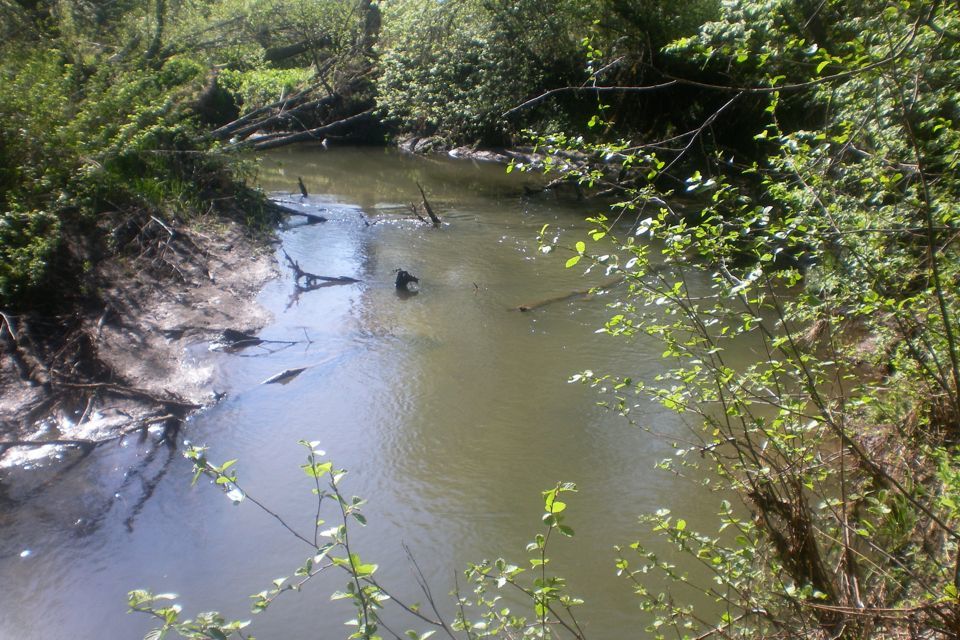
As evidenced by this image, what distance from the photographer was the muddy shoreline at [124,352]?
652cm

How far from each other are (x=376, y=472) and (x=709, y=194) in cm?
657

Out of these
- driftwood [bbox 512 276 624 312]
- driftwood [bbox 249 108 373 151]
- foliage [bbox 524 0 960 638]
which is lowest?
driftwood [bbox 512 276 624 312]

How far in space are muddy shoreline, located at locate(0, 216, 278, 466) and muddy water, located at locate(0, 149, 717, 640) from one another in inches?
11.2

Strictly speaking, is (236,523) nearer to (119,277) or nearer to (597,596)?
(597,596)

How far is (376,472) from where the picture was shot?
5914 millimetres

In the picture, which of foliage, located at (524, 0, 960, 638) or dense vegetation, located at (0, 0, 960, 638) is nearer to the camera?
foliage, located at (524, 0, 960, 638)

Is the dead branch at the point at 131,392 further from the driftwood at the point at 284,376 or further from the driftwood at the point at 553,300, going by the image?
the driftwood at the point at 553,300

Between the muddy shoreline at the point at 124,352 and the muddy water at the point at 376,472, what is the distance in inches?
11.2

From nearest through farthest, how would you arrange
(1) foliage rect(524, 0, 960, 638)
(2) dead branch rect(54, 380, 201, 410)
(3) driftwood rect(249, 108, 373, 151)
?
(1) foliage rect(524, 0, 960, 638) → (2) dead branch rect(54, 380, 201, 410) → (3) driftwood rect(249, 108, 373, 151)

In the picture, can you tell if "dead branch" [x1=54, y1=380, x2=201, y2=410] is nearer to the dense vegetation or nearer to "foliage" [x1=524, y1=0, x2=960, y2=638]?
the dense vegetation

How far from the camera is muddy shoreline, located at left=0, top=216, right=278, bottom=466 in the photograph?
21.4 ft

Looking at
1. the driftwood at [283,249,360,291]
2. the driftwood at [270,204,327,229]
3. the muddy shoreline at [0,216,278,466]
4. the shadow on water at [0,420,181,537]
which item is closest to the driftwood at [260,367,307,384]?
the muddy shoreline at [0,216,278,466]

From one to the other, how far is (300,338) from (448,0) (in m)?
11.8

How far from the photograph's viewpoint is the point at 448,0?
17.3m
